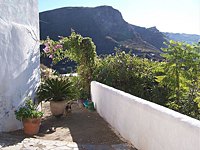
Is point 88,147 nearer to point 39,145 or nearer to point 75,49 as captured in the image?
point 39,145

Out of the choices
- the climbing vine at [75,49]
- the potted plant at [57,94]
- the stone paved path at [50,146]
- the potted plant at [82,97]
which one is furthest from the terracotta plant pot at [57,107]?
the climbing vine at [75,49]

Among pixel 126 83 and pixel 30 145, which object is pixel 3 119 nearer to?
pixel 30 145

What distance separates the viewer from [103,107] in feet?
19.8

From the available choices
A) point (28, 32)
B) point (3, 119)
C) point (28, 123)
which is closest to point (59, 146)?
point (28, 123)

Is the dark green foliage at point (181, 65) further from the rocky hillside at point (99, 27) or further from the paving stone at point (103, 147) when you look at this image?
the rocky hillside at point (99, 27)

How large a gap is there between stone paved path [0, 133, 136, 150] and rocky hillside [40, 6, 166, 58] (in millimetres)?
44389

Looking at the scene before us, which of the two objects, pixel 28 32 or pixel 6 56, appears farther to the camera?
pixel 28 32

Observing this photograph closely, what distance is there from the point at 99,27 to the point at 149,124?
205 feet

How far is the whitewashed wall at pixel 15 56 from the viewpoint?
429 cm

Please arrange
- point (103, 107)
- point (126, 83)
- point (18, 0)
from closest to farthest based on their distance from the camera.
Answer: point (18, 0) → point (103, 107) → point (126, 83)

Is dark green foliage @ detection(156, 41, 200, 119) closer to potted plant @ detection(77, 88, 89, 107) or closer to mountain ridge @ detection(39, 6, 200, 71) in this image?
potted plant @ detection(77, 88, 89, 107)

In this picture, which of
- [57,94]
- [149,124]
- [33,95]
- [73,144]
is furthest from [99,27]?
[149,124]

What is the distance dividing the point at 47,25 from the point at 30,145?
196 feet

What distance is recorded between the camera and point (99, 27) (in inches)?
2506
